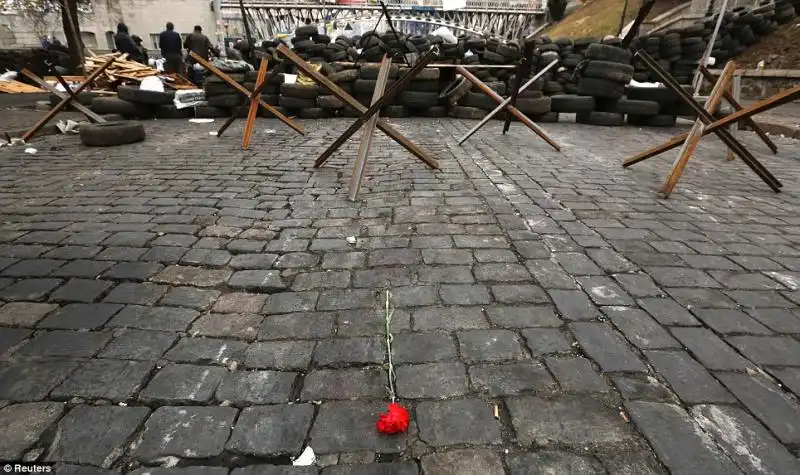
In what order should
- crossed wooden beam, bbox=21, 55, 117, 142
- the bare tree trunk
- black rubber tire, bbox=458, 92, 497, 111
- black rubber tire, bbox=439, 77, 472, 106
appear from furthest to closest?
1. the bare tree trunk
2. black rubber tire, bbox=458, 92, 497, 111
3. black rubber tire, bbox=439, 77, 472, 106
4. crossed wooden beam, bbox=21, 55, 117, 142

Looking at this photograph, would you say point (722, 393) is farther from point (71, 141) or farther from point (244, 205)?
point (71, 141)

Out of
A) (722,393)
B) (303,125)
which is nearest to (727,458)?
(722,393)

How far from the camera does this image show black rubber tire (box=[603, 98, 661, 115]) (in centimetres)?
812

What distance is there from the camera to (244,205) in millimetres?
3592

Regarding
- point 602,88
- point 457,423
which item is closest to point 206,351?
point 457,423

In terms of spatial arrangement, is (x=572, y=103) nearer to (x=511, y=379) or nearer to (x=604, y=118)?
(x=604, y=118)

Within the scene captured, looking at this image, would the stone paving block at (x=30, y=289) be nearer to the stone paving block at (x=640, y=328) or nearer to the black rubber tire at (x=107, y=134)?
the stone paving block at (x=640, y=328)

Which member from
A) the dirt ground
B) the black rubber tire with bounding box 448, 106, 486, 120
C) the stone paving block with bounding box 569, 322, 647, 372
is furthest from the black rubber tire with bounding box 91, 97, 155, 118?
the dirt ground

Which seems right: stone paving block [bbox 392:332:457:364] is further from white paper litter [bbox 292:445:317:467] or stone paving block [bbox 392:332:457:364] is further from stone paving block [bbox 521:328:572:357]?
Result: white paper litter [bbox 292:445:317:467]

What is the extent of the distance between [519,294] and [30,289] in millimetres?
2705

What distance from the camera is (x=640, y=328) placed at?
6.43 ft

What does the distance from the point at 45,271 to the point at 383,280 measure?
2022 mm

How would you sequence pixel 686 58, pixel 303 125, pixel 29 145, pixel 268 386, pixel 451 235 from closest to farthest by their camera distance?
pixel 268 386 → pixel 451 235 → pixel 29 145 → pixel 303 125 → pixel 686 58

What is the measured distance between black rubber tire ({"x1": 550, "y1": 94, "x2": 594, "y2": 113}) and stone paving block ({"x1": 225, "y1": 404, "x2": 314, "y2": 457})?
8.74 m
